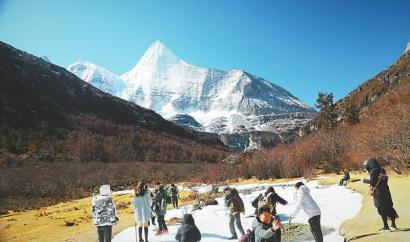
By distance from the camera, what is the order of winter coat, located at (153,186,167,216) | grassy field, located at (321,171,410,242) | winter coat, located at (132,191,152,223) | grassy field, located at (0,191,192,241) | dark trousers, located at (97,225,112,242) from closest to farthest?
grassy field, located at (321,171,410,242), dark trousers, located at (97,225,112,242), winter coat, located at (132,191,152,223), winter coat, located at (153,186,167,216), grassy field, located at (0,191,192,241)

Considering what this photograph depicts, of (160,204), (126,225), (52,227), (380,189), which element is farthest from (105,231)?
(52,227)

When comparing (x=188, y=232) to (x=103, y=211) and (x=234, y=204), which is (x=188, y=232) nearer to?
(x=103, y=211)

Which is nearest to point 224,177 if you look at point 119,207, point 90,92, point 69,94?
point 119,207

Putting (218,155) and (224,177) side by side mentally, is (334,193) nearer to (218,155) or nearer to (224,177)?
(224,177)

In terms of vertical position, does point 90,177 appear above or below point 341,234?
above

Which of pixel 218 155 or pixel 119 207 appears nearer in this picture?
pixel 119 207

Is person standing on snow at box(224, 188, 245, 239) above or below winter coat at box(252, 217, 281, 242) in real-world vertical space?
above

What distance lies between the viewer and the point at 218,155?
15925 cm

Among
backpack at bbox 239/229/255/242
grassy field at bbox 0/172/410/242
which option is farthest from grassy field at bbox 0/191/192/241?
backpack at bbox 239/229/255/242

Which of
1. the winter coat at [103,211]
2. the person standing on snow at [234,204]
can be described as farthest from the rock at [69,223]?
the person standing on snow at [234,204]

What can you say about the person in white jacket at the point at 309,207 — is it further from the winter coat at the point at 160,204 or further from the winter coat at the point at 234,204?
the winter coat at the point at 160,204

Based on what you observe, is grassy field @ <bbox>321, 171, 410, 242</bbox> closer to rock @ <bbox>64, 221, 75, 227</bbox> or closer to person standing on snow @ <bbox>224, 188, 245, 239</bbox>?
person standing on snow @ <bbox>224, 188, 245, 239</bbox>

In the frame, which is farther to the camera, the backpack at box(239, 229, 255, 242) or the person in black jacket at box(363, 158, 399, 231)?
the person in black jacket at box(363, 158, 399, 231)

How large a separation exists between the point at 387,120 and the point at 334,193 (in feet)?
52.3
